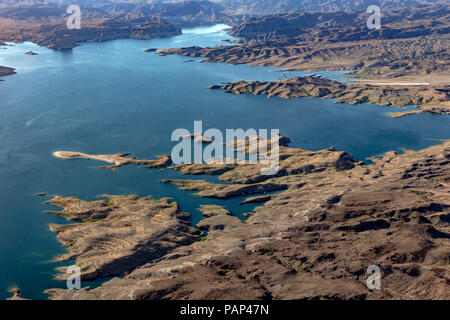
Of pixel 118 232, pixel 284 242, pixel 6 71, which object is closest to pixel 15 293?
pixel 118 232

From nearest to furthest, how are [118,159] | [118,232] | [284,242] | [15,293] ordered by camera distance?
[15,293]
[284,242]
[118,232]
[118,159]

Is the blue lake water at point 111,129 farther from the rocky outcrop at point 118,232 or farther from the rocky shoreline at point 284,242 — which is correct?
the rocky shoreline at point 284,242

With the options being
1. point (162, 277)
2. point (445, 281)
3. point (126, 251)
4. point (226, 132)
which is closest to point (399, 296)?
point (445, 281)

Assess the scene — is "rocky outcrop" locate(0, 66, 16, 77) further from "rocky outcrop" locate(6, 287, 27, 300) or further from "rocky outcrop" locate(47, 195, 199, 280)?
"rocky outcrop" locate(6, 287, 27, 300)

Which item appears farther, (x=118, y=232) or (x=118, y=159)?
(x=118, y=159)

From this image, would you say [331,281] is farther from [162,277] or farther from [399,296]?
[162,277]

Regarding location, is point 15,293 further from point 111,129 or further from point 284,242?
point 111,129

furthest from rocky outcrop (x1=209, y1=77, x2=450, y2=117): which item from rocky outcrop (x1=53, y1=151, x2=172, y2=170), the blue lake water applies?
rocky outcrop (x1=53, y1=151, x2=172, y2=170)
